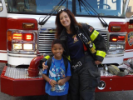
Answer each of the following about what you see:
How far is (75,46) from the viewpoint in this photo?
8.61ft

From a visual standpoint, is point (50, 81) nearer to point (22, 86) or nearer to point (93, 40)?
point (22, 86)

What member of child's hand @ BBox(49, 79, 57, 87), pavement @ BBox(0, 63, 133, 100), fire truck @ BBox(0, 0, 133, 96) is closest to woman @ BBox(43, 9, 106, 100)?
child's hand @ BBox(49, 79, 57, 87)

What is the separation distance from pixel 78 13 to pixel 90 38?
2.98ft

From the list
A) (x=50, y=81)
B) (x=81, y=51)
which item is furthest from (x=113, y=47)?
(x=50, y=81)

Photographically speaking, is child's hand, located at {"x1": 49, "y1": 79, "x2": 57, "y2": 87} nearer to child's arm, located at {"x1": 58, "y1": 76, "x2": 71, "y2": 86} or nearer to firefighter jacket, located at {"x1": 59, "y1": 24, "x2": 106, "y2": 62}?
child's arm, located at {"x1": 58, "y1": 76, "x2": 71, "y2": 86}

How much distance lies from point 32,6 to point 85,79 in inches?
62.1

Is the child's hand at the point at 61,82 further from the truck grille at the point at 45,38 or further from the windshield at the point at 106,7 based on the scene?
the windshield at the point at 106,7

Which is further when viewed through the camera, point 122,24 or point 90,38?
point 122,24

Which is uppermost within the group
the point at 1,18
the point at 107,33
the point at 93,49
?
the point at 1,18

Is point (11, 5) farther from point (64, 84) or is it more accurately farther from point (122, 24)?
point (122, 24)

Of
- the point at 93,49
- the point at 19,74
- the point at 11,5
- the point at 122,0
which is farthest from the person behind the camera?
the point at 122,0

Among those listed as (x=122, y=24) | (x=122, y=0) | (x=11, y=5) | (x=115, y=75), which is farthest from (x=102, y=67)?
(x=11, y=5)

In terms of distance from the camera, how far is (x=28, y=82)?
2.81 meters

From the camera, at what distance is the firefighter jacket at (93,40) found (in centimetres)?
266
